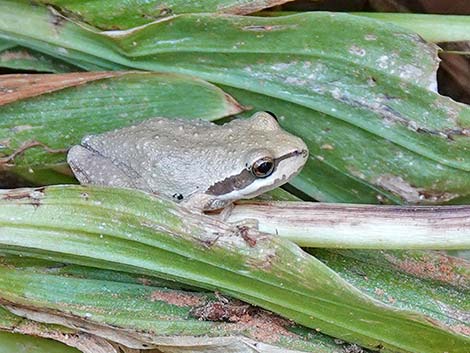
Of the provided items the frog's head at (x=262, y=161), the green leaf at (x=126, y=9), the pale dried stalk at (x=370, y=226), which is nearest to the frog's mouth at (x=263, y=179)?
the frog's head at (x=262, y=161)

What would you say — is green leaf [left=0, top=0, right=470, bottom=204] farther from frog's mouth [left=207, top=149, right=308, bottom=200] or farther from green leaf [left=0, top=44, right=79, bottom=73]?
frog's mouth [left=207, top=149, right=308, bottom=200]

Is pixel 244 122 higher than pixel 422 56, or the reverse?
pixel 422 56

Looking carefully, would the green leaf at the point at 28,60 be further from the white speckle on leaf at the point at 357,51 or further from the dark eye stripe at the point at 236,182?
the white speckle on leaf at the point at 357,51

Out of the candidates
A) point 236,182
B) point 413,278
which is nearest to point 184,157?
point 236,182

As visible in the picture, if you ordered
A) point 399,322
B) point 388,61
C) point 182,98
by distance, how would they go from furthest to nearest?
1. point 182,98
2. point 388,61
3. point 399,322

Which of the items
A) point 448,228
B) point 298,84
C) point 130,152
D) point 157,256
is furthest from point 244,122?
point 448,228

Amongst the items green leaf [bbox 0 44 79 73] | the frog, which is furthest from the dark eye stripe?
green leaf [bbox 0 44 79 73]

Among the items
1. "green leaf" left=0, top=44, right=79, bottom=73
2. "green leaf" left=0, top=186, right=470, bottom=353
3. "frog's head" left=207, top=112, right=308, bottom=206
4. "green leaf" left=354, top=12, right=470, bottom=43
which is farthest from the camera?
"green leaf" left=0, top=44, right=79, bottom=73

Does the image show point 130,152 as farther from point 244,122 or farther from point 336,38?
point 336,38
